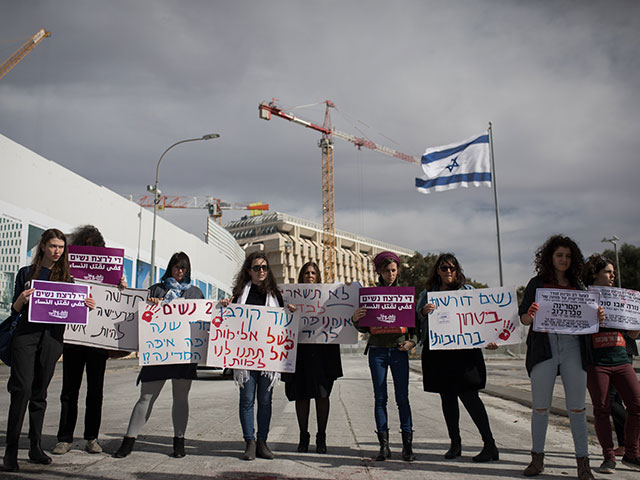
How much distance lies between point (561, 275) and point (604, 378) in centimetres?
108

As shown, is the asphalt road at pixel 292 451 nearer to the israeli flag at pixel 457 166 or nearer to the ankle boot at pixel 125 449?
the ankle boot at pixel 125 449

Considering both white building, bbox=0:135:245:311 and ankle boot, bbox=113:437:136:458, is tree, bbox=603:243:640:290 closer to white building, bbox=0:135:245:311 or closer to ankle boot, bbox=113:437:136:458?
white building, bbox=0:135:245:311

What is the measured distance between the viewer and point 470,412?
5480 millimetres

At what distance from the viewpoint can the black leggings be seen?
539 cm

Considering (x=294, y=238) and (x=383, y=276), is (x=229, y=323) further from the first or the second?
(x=294, y=238)

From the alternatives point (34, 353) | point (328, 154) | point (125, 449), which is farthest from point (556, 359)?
point (328, 154)

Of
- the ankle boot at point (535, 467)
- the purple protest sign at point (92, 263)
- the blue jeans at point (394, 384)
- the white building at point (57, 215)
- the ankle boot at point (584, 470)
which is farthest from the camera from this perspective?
the white building at point (57, 215)

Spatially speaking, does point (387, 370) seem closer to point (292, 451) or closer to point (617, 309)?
point (292, 451)

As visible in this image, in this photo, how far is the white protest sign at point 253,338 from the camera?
5689mm

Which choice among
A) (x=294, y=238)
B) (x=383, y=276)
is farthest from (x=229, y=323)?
→ (x=294, y=238)

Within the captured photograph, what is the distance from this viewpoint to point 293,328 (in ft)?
19.5

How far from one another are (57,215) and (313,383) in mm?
23754

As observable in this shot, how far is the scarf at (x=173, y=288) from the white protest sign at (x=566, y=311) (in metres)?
3.62

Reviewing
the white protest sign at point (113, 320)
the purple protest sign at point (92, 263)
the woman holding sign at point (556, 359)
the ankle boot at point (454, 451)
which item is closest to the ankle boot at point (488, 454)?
the ankle boot at point (454, 451)
